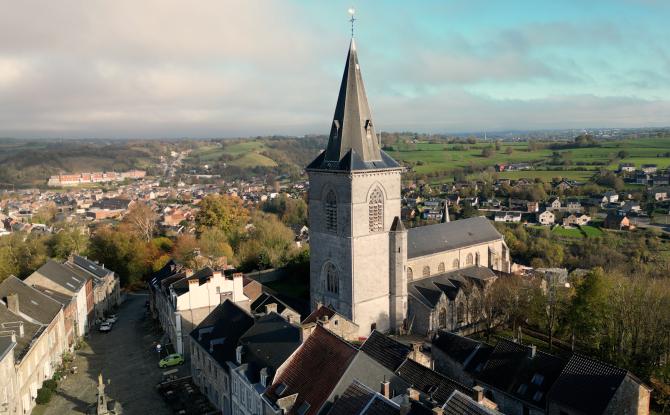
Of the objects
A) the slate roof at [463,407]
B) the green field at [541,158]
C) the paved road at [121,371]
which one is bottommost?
A: the paved road at [121,371]

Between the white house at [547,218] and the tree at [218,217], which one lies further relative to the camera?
the white house at [547,218]

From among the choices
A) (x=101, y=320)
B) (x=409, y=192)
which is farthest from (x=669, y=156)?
(x=101, y=320)

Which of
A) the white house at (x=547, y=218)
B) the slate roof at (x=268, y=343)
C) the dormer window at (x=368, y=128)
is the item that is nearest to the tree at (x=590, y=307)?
the dormer window at (x=368, y=128)

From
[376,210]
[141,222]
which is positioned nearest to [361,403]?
[376,210]

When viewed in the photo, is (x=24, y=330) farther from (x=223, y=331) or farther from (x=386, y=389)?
(x=386, y=389)

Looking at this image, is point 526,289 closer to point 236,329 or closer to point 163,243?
point 236,329

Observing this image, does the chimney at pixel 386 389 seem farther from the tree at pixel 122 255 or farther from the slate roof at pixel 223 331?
the tree at pixel 122 255

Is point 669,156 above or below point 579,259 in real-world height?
above
